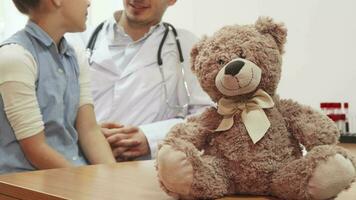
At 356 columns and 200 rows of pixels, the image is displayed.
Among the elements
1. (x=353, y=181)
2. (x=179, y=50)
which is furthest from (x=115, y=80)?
(x=353, y=181)

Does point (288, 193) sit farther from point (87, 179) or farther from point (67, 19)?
point (67, 19)

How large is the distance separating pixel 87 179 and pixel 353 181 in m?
0.37

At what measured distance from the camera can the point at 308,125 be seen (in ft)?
1.80

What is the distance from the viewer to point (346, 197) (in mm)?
567

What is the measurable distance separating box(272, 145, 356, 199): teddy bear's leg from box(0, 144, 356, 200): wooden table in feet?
0.16

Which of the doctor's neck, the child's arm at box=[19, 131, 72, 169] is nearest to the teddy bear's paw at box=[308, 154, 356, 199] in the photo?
the child's arm at box=[19, 131, 72, 169]

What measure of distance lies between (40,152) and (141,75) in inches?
21.3

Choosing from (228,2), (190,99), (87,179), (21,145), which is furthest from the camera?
(228,2)

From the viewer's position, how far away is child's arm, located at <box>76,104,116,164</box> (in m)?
1.10

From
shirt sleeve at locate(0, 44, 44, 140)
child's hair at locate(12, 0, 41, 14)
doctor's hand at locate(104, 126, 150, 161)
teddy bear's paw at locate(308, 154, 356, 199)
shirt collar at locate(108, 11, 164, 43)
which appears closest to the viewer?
teddy bear's paw at locate(308, 154, 356, 199)

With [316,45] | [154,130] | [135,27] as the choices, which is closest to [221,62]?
[154,130]

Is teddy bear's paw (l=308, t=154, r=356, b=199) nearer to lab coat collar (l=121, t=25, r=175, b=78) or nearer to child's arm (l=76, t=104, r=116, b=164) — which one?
child's arm (l=76, t=104, r=116, b=164)

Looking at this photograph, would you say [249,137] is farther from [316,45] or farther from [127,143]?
[316,45]

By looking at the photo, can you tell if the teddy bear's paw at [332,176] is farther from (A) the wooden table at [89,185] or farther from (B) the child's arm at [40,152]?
(B) the child's arm at [40,152]
